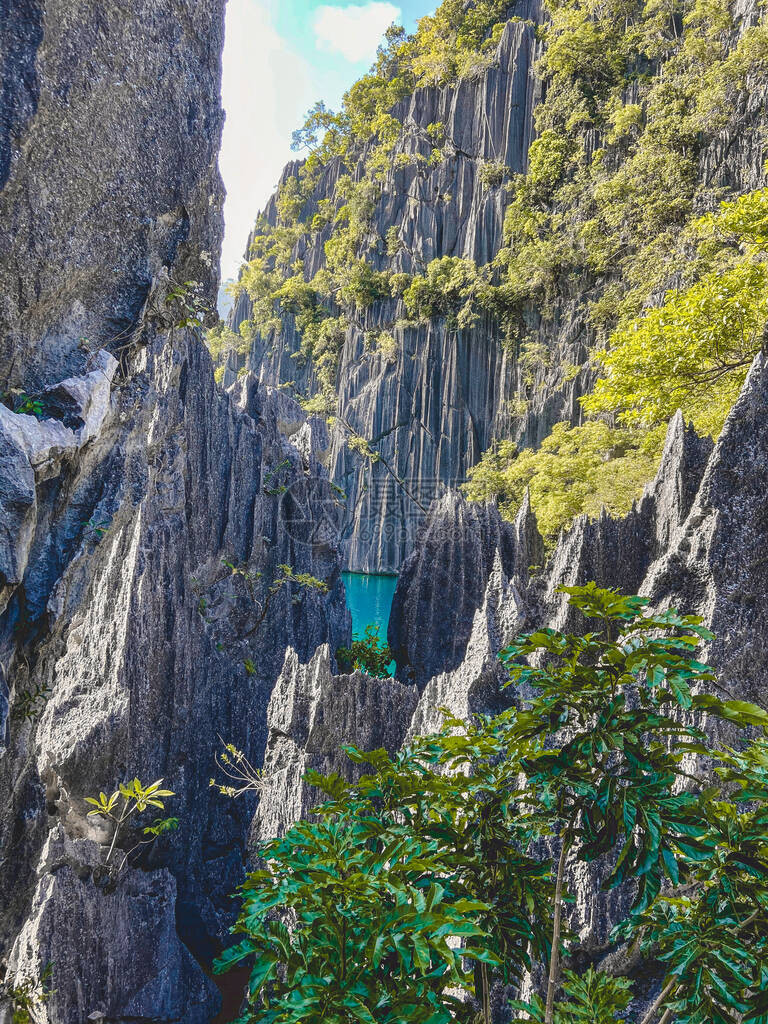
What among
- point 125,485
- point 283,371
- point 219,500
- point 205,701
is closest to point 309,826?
point 125,485

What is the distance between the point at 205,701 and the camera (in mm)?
6566

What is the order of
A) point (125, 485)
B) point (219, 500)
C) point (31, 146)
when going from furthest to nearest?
point (219, 500) < point (125, 485) < point (31, 146)

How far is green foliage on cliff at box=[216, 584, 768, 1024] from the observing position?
101cm

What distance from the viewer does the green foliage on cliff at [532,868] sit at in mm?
1011

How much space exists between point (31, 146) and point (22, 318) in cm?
59

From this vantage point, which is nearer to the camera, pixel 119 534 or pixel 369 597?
pixel 119 534

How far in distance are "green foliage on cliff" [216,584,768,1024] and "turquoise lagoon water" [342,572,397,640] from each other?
15162 millimetres

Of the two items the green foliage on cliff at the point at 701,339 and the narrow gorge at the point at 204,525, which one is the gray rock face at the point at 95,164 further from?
the green foliage on cliff at the point at 701,339

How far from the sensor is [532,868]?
140 centimetres

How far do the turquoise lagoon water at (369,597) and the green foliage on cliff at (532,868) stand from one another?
15162 mm

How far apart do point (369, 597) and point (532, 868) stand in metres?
19.6

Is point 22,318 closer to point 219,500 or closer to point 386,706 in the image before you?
point 386,706

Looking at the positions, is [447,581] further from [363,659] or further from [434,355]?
[434,355]

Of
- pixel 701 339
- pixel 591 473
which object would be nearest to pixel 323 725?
pixel 701 339
